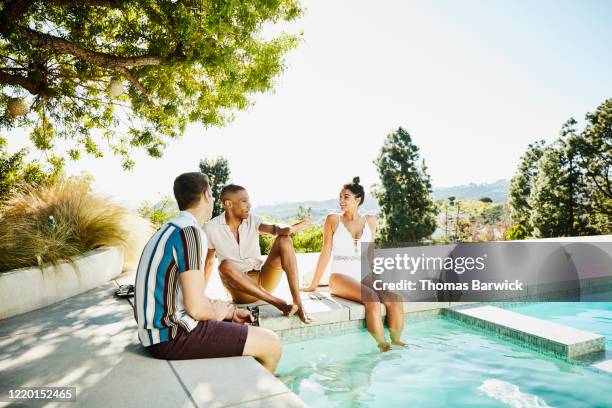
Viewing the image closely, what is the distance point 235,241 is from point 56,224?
112 inches

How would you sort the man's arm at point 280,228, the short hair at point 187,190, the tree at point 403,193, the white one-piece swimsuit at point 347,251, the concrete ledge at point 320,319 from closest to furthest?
the short hair at point 187,190 → the concrete ledge at point 320,319 → the man's arm at point 280,228 → the white one-piece swimsuit at point 347,251 → the tree at point 403,193

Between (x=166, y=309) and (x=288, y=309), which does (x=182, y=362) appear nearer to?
(x=166, y=309)

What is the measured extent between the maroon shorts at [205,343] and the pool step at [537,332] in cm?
284

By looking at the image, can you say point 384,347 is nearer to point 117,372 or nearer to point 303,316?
point 303,316

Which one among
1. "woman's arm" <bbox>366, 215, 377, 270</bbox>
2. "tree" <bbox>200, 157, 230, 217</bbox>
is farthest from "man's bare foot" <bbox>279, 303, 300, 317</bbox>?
"tree" <bbox>200, 157, 230, 217</bbox>

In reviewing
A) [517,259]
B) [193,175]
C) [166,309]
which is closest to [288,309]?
[166,309]

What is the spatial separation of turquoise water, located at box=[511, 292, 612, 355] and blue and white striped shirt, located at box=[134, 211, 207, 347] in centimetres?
469

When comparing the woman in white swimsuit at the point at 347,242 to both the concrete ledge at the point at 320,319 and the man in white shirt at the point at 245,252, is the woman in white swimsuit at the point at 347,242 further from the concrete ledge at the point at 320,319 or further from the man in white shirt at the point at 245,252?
the man in white shirt at the point at 245,252

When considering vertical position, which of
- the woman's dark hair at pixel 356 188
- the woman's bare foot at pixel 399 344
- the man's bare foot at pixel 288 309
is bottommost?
the woman's bare foot at pixel 399 344

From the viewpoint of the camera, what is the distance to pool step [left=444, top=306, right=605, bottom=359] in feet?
10.3

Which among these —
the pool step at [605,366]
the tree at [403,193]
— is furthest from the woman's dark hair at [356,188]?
the tree at [403,193]

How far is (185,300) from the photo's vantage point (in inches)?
77.6

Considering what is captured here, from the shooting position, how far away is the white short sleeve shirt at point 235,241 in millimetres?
3396

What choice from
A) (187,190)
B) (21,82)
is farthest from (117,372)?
(21,82)
